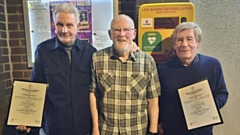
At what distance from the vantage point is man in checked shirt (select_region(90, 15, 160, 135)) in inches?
59.1

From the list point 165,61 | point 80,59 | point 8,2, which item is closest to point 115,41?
point 80,59

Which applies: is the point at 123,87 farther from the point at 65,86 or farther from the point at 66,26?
the point at 66,26

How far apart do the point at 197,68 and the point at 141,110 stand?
0.53m

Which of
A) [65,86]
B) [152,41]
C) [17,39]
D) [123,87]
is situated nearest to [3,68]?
[17,39]

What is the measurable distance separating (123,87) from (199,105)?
57 cm

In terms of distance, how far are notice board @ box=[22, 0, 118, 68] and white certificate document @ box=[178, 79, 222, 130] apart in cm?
98

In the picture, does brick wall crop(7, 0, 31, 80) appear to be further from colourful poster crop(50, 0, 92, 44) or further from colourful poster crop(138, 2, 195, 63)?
colourful poster crop(138, 2, 195, 63)

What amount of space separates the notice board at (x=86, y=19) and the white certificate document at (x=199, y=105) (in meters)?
0.98

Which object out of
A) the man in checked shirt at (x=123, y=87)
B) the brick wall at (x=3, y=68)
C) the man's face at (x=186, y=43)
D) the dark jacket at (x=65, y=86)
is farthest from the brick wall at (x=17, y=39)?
the man's face at (x=186, y=43)

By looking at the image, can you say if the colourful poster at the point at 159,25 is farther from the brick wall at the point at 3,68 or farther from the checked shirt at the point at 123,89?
the brick wall at the point at 3,68

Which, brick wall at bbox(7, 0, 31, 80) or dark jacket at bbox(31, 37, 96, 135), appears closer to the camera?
dark jacket at bbox(31, 37, 96, 135)

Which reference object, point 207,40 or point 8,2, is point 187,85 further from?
point 8,2

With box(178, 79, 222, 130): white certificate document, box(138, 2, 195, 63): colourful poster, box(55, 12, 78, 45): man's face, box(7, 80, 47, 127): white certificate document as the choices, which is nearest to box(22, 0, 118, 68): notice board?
box(138, 2, 195, 63): colourful poster

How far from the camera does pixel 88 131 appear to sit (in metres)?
1.65
